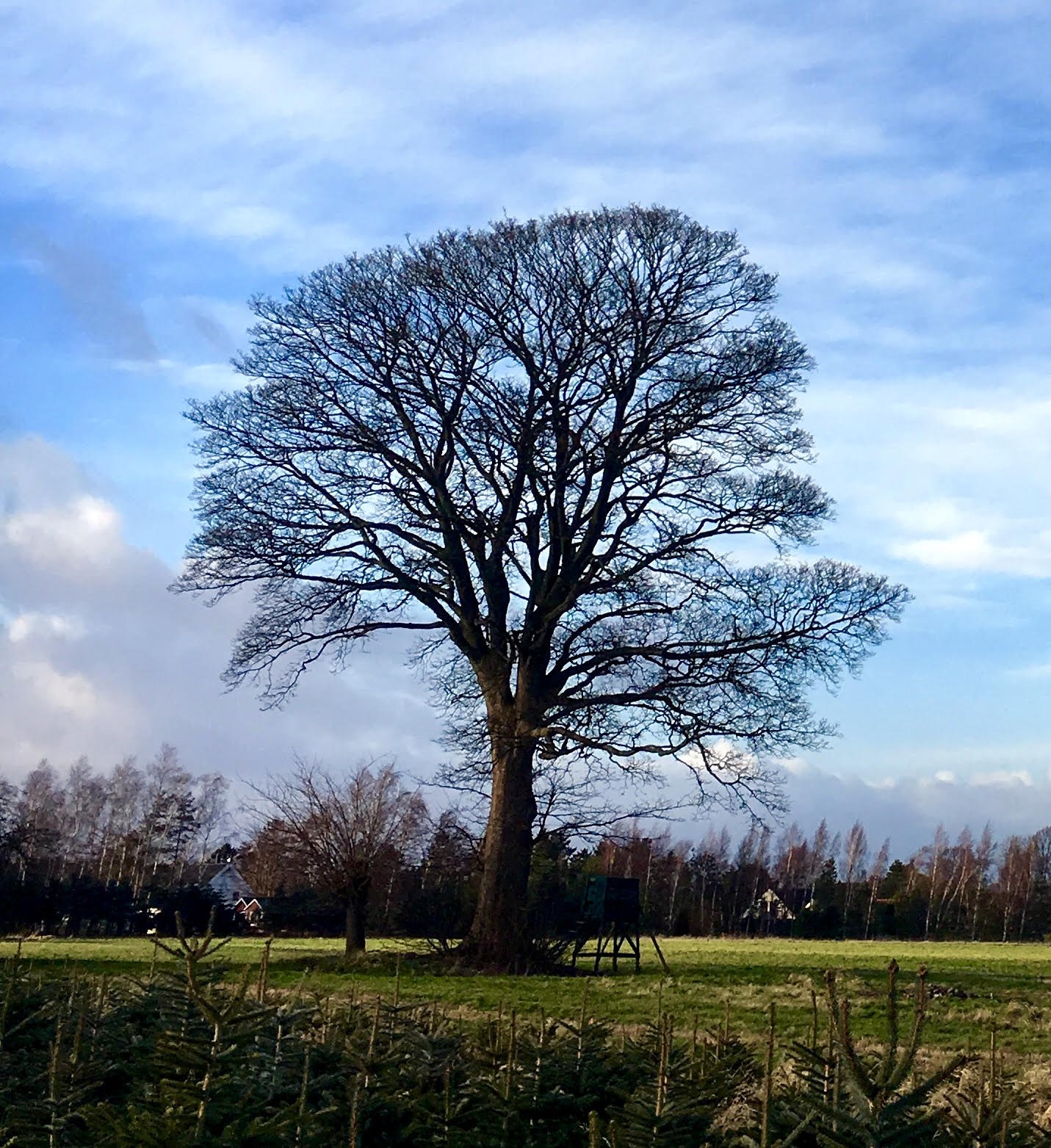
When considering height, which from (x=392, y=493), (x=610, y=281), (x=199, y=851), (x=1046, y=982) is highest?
(x=610, y=281)

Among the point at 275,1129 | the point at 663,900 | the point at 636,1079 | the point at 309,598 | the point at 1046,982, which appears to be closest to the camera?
the point at 275,1129

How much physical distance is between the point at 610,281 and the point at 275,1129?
668 inches

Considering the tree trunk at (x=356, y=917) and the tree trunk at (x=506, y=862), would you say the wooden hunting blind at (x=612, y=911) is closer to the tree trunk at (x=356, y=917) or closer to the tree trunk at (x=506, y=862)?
the tree trunk at (x=506, y=862)

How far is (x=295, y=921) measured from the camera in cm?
4000

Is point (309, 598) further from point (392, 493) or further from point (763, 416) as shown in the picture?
point (763, 416)

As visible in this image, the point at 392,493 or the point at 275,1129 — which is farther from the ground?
the point at 392,493

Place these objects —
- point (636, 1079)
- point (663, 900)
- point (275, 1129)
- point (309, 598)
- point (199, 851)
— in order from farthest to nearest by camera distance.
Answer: point (199, 851), point (663, 900), point (309, 598), point (636, 1079), point (275, 1129)

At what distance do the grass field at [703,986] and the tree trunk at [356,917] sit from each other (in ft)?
1.69

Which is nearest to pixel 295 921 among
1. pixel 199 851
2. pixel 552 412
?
pixel 552 412

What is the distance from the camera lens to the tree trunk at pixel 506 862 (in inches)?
766

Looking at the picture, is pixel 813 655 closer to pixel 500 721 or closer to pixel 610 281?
pixel 500 721

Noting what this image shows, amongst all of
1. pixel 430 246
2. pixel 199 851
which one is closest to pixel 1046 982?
pixel 430 246

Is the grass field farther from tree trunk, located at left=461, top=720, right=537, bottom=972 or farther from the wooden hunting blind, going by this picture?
tree trunk, located at left=461, top=720, right=537, bottom=972

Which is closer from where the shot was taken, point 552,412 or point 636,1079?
point 636,1079
